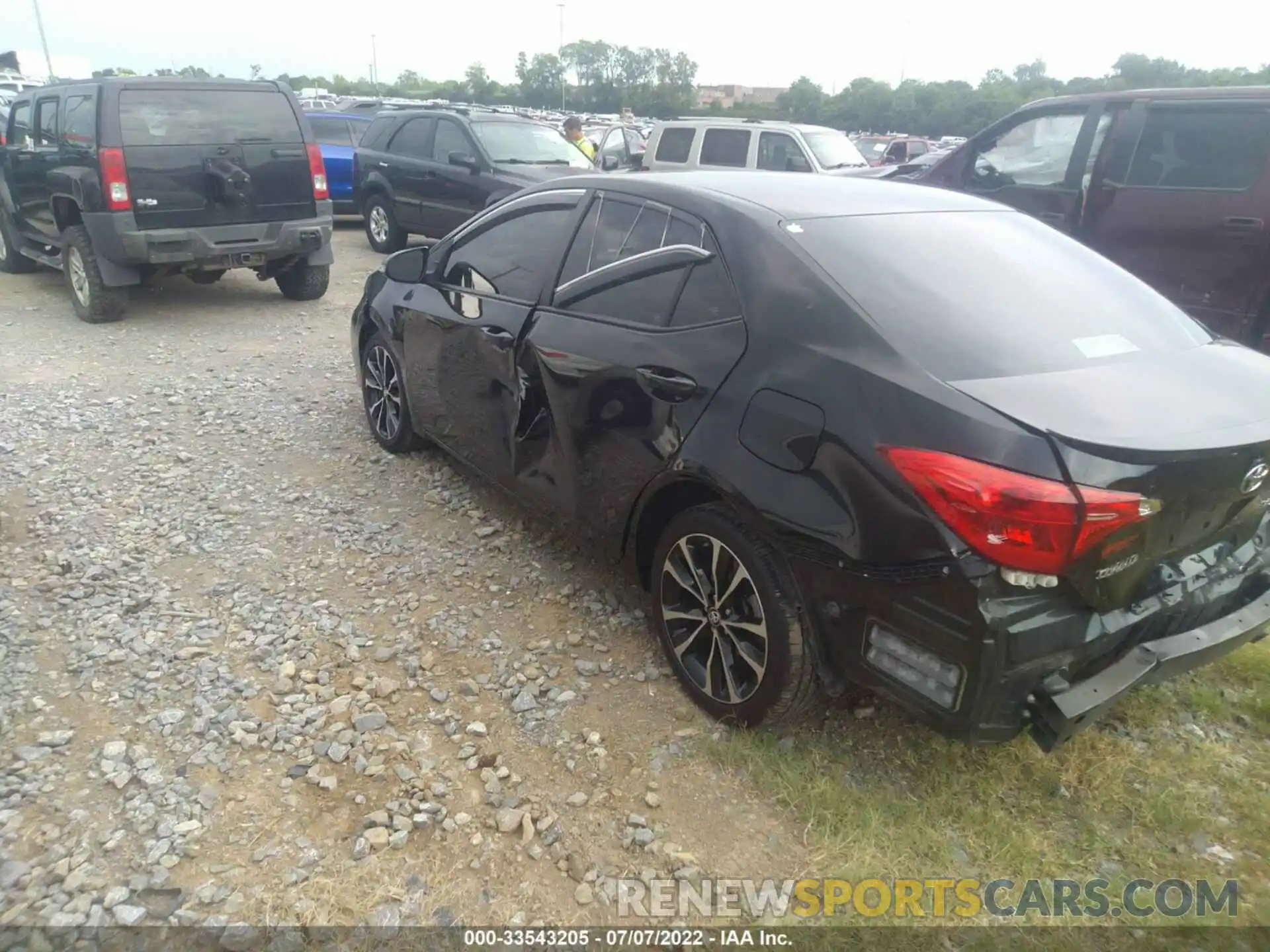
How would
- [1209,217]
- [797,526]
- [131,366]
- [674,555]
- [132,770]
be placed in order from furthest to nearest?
[131,366] < [1209,217] < [674,555] < [132,770] < [797,526]

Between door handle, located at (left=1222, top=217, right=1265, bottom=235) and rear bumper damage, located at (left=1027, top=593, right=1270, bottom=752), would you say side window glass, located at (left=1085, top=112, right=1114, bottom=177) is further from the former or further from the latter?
rear bumper damage, located at (left=1027, top=593, right=1270, bottom=752)

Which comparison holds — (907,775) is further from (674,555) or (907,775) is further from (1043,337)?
(1043,337)

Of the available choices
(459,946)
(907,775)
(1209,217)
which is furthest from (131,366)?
(1209,217)

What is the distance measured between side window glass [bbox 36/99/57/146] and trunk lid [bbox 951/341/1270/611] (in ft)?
27.7

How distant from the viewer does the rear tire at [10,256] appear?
30.3 ft

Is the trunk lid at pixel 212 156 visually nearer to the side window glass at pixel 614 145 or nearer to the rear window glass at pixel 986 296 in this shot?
the rear window glass at pixel 986 296

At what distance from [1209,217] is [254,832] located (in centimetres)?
621

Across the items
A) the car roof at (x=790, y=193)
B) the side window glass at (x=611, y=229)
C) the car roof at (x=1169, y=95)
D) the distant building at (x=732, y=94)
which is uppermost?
the car roof at (x=1169, y=95)

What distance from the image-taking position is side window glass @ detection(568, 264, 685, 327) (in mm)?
2996

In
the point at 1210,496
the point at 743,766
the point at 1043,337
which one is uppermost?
the point at 1043,337

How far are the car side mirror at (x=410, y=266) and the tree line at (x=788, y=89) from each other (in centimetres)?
2353

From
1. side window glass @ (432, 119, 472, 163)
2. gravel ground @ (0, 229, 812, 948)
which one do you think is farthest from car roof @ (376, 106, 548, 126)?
gravel ground @ (0, 229, 812, 948)

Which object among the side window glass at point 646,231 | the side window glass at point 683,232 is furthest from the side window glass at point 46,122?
the side window glass at point 683,232

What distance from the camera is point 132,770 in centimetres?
272
